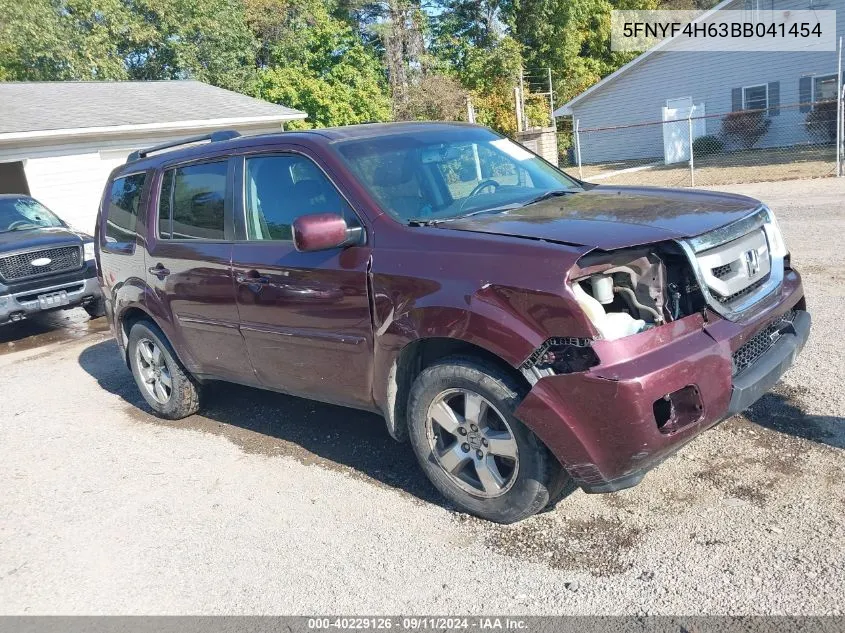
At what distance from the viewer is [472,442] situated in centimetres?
366

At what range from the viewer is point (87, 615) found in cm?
341

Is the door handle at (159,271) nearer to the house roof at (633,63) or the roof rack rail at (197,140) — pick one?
the roof rack rail at (197,140)

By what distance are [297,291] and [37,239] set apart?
7364 millimetres

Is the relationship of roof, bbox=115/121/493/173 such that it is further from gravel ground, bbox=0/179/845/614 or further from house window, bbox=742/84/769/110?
house window, bbox=742/84/769/110

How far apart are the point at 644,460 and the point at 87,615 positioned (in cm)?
261

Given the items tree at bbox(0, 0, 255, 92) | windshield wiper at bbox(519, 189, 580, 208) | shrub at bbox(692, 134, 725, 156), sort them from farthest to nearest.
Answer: tree at bbox(0, 0, 255, 92) → shrub at bbox(692, 134, 725, 156) → windshield wiper at bbox(519, 189, 580, 208)

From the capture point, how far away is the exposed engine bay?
124 inches

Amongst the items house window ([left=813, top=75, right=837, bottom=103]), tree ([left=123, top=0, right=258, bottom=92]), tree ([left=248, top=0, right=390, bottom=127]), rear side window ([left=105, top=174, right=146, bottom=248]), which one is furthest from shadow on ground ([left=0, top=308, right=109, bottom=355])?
house window ([left=813, top=75, right=837, bottom=103])

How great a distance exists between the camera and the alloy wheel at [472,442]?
3.54 m

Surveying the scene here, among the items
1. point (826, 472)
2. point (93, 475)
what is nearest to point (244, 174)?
point (93, 475)

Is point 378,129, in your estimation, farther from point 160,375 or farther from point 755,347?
point 160,375

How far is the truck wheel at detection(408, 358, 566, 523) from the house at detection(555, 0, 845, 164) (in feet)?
65.2

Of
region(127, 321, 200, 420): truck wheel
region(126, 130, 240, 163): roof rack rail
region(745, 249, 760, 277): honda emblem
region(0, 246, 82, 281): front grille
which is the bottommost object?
region(127, 321, 200, 420): truck wheel

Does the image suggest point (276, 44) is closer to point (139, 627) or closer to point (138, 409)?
point (138, 409)
